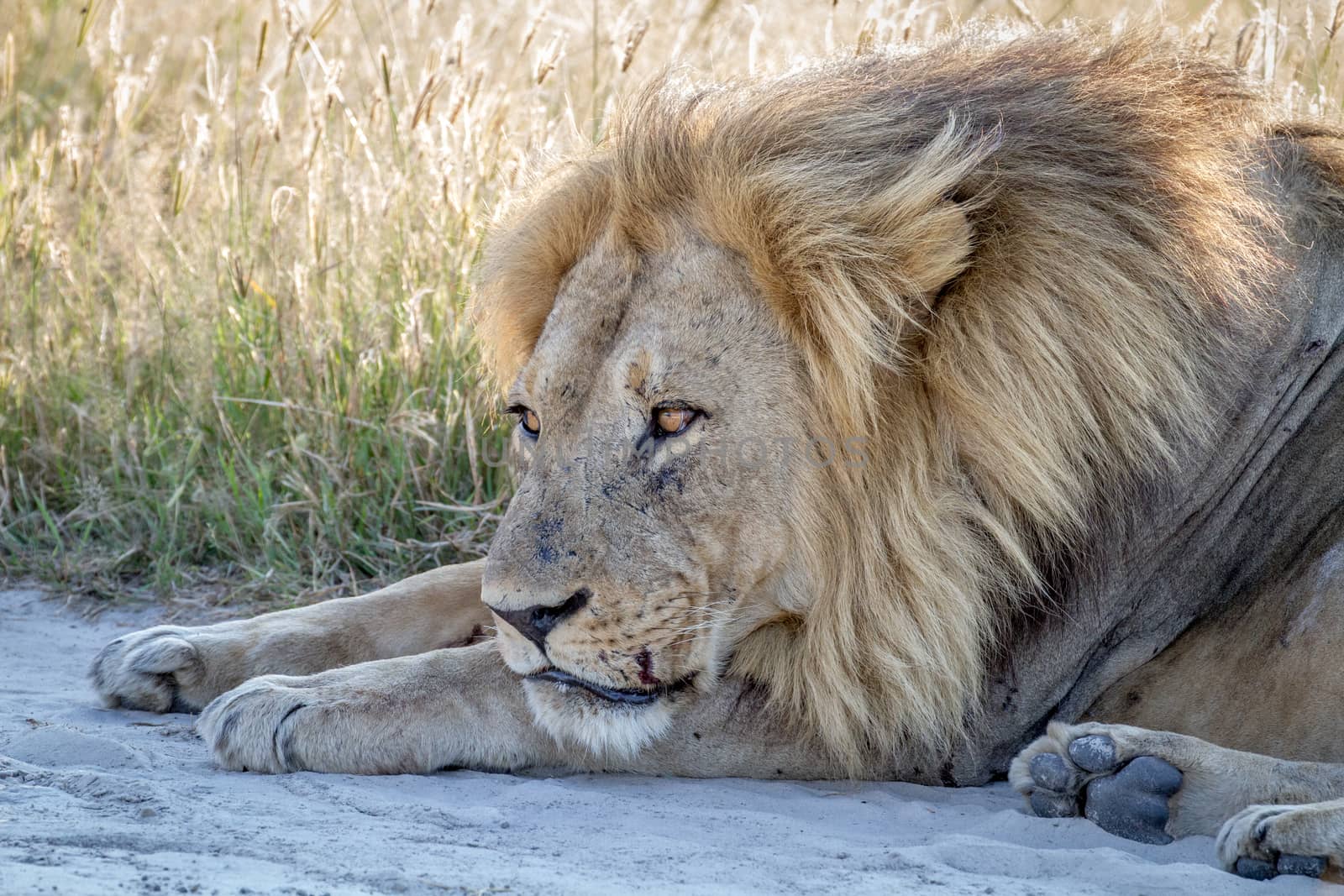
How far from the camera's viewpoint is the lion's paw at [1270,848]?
2.37m

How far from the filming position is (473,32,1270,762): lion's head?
2.84 meters

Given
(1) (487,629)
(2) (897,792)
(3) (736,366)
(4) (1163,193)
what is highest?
(4) (1163,193)

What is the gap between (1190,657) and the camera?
116 inches

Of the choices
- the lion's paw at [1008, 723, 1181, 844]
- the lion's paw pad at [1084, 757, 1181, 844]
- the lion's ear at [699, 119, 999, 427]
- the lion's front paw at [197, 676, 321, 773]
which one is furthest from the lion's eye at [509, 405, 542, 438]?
the lion's paw pad at [1084, 757, 1181, 844]

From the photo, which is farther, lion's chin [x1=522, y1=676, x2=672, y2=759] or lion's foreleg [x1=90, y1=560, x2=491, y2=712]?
lion's foreleg [x1=90, y1=560, x2=491, y2=712]

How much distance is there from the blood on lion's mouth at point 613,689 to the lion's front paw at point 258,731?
1.63ft

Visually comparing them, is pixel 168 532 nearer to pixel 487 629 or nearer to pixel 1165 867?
pixel 487 629

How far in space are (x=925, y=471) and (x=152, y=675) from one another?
188cm

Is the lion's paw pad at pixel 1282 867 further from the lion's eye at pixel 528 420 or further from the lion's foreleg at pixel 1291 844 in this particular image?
the lion's eye at pixel 528 420

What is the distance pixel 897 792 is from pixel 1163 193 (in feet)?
4.39

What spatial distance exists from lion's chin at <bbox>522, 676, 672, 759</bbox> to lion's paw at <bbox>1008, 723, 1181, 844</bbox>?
742 mm

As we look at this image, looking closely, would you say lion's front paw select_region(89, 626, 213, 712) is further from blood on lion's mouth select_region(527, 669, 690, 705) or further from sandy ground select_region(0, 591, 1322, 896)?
blood on lion's mouth select_region(527, 669, 690, 705)

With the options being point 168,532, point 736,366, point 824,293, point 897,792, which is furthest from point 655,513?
point 168,532

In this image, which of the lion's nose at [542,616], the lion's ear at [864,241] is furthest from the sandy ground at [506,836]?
the lion's ear at [864,241]
